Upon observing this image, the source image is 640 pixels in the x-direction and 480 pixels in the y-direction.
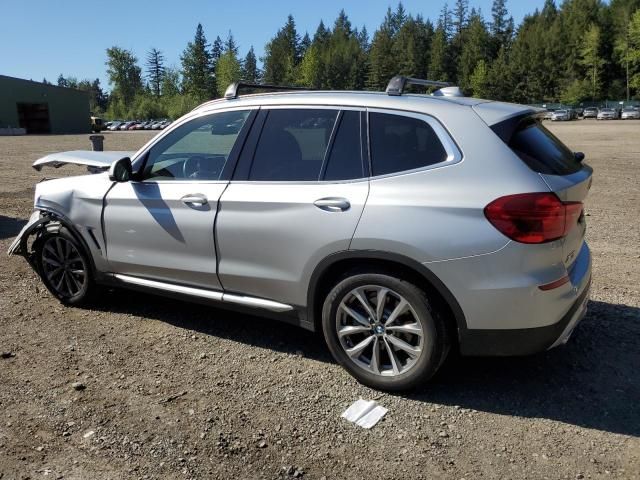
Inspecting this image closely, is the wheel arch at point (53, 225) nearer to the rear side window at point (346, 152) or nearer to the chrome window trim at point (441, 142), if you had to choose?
the rear side window at point (346, 152)

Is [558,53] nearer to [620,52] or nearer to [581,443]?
[620,52]

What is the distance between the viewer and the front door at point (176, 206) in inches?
163

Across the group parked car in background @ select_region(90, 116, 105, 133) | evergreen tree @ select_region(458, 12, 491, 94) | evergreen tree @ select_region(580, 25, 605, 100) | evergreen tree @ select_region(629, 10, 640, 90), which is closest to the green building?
parked car in background @ select_region(90, 116, 105, 133)

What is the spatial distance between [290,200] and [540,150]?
5.17 feet

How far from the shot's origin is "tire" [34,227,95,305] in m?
4.97

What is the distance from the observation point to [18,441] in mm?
3195

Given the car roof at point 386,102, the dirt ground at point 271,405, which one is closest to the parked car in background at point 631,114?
the dirt ground at point 271,405

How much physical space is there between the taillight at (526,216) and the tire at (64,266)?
11.5 feet

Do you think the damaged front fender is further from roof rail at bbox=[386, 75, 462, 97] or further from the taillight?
the taillight

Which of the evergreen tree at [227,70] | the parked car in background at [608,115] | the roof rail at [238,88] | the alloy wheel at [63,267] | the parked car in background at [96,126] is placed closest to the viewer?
the roof rail at [238,88]

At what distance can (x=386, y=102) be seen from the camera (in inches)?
144

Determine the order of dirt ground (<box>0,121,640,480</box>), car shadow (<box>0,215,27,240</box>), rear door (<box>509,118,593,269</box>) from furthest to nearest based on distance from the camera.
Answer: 1. car shadow (<box>0,215,27,240</box>)
2. rear door (<box>509,118,593,269</box>)
3. dirt ground (<box>0,121,640,480</box>)

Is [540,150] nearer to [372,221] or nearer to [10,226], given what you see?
[372,221]

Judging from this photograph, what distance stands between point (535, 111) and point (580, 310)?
1321 mm
